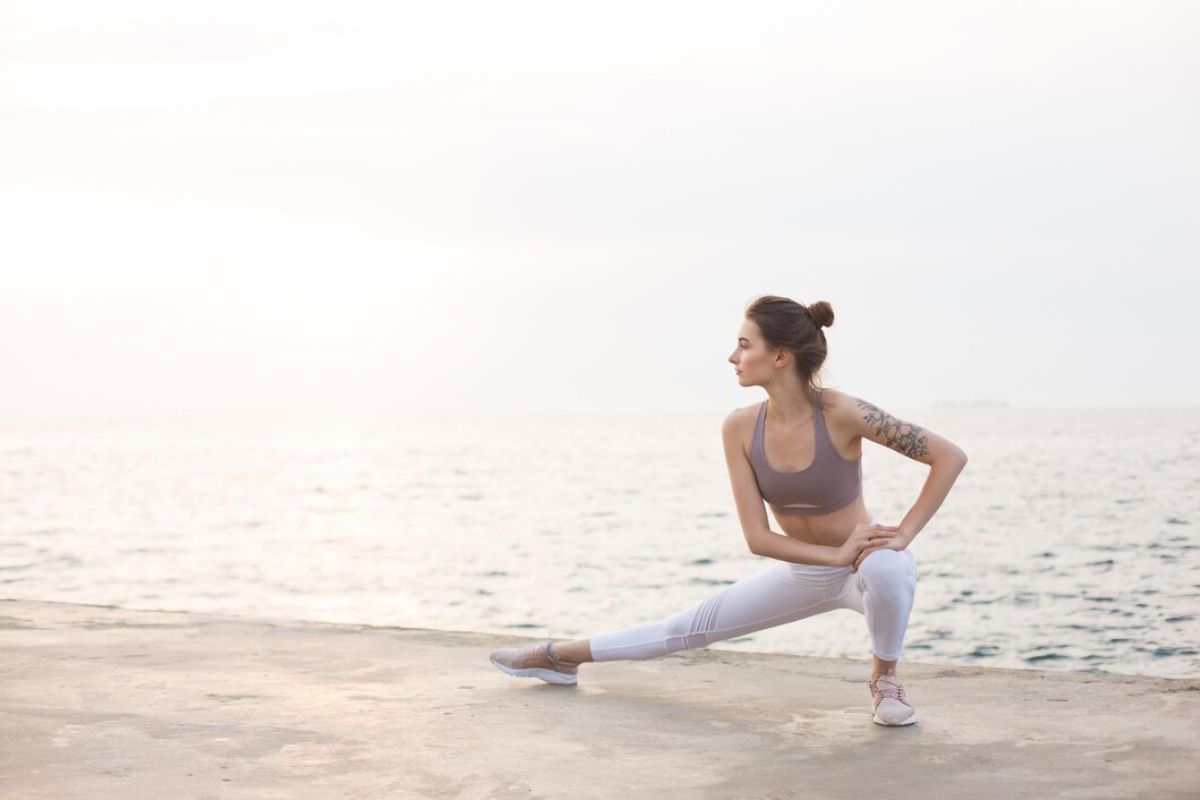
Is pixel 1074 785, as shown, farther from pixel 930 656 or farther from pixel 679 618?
pixel 930 656

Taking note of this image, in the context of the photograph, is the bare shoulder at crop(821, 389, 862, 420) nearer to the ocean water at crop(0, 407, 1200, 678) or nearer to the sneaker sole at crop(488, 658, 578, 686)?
the sneaker sole at crop(488, 658, 578, 686)

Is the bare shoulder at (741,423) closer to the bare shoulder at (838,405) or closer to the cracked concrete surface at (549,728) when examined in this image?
the bare shoulder at (838,405)

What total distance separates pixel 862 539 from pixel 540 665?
146 centimetres

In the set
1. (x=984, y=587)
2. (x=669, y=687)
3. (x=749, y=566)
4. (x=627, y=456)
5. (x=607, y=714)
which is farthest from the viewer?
(x=627, y=456)

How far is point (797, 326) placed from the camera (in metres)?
4.23

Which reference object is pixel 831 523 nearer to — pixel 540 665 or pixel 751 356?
pixel 751 356

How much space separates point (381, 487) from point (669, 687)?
46.9m

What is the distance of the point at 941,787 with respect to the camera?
11.3ft

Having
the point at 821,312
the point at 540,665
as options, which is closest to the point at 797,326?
the point at 821,312

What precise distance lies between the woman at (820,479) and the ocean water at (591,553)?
23.3ft

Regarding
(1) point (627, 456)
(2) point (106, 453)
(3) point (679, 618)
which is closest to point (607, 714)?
(3) point (679, 618)

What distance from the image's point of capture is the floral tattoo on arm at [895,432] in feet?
13.8

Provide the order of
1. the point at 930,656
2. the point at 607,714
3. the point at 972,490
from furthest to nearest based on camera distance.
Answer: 1. the point at 972,490
2. the point at 930,656
3. the point at 607,714

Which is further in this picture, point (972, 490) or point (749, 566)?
point (972, 490)
